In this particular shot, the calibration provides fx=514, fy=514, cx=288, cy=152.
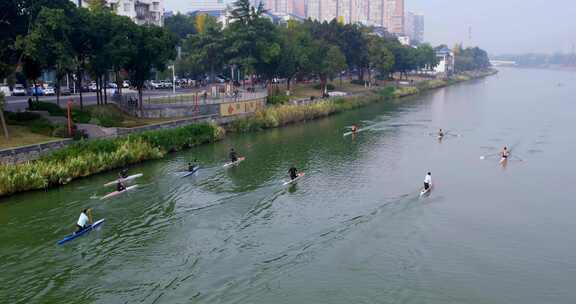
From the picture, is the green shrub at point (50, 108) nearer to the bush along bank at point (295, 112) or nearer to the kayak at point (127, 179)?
the kayak at point (127, 179)

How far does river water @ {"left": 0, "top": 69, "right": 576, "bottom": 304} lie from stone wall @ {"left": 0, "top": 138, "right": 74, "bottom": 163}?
11.9 feet

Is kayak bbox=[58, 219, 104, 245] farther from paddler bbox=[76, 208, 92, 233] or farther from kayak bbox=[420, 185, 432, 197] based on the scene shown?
kayak bbox=[420, 185, 432, 197]

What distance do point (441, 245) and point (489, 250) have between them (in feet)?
8.96

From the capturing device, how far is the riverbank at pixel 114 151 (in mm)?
38812

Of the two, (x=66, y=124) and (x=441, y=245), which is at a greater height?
(x=66, y=124)

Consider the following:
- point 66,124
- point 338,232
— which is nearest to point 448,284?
point 338,232

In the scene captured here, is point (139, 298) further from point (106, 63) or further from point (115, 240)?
point (106, 63)

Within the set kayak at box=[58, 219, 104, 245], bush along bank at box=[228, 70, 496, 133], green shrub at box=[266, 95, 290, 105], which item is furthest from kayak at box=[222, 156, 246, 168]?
green shrub at box=[266, 95, 290, 105]

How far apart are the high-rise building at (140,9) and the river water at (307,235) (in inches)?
3066

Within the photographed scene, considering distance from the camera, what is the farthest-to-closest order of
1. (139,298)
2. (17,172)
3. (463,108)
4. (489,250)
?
(463,108)
(17,172)
(489,250)
(139,298)

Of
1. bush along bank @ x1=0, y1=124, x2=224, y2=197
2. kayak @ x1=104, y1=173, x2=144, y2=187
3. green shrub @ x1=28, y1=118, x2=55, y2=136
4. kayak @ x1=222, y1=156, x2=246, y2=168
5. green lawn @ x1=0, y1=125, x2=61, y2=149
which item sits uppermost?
green shrub @ x1=28, y1=118, x2=55, y2=136

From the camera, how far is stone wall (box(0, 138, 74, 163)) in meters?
39.6

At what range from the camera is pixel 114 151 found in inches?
1842

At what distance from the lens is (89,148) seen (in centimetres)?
4516
